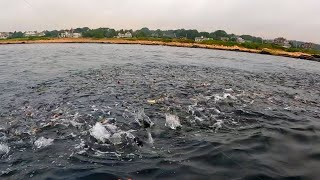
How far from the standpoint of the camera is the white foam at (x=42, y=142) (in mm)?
9492

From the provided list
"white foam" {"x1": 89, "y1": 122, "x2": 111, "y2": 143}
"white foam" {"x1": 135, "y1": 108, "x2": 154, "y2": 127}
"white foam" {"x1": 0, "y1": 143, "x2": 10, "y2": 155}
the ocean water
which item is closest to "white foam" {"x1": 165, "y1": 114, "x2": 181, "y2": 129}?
the ocean water

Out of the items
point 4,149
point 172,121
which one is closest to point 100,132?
point 172,121

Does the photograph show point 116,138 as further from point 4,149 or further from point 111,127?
point 4,149

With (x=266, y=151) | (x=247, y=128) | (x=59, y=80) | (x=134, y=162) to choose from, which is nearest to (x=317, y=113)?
(x=247, y=128)

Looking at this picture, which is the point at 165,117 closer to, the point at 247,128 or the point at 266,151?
the point at 247,128

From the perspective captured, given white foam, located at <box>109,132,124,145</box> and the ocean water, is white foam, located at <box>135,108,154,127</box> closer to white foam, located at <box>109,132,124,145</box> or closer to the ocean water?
the ocean water

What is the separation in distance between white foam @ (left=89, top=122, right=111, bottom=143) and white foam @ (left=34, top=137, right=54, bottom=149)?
4.44 ft

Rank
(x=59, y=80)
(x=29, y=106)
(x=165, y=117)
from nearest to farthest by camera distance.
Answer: (x=165, y=117) < (x=29, y=106) < (x=59, y=80)

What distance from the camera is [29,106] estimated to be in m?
14.1

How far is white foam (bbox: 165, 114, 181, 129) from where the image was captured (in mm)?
11434

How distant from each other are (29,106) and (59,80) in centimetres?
816

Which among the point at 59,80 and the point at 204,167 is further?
the point at 59,80

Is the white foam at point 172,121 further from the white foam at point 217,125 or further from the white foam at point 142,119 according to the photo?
the white foam at point 217,125

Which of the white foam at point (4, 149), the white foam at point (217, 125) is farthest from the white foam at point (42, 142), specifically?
the white foam at point (217, 125)
